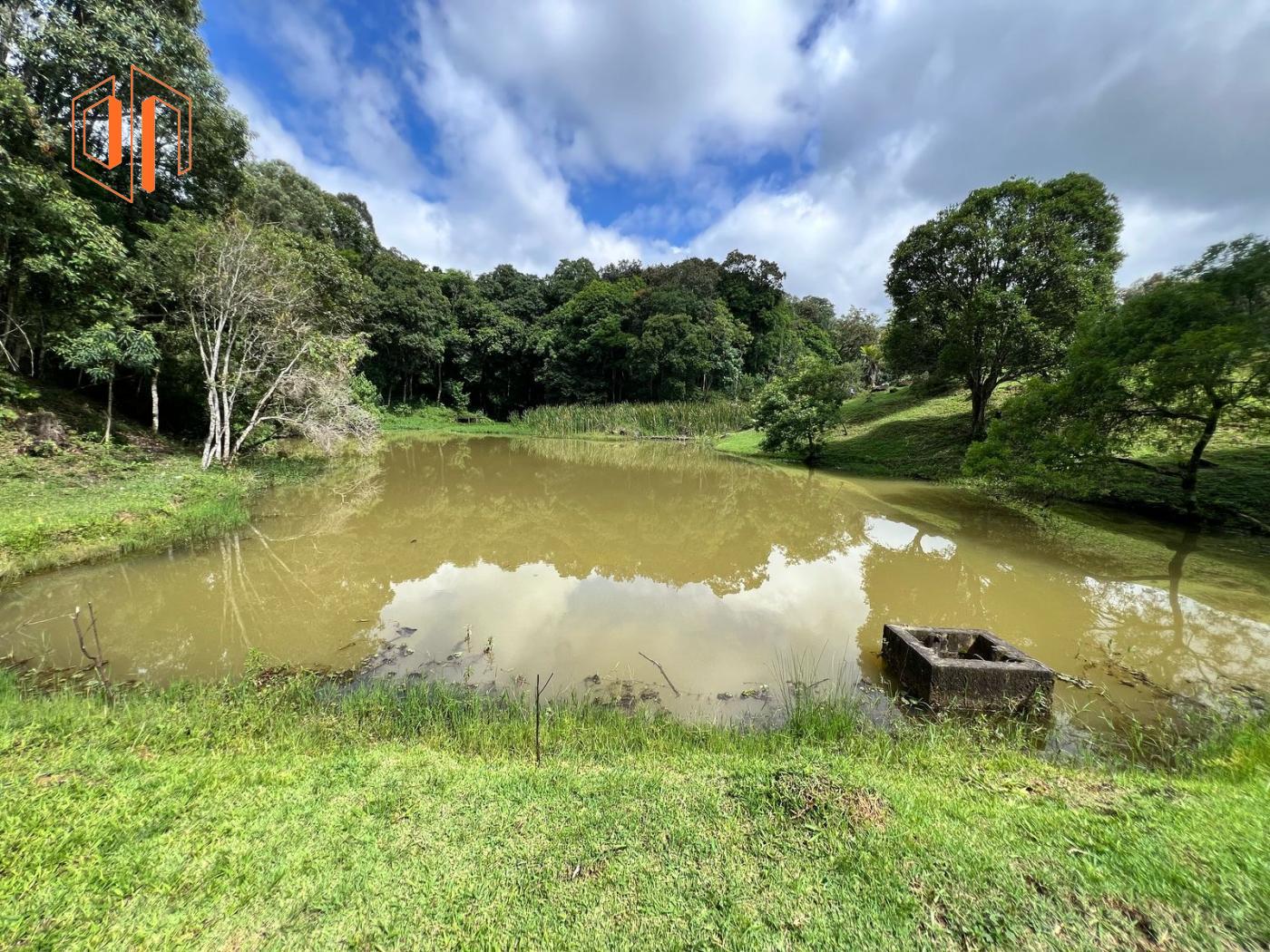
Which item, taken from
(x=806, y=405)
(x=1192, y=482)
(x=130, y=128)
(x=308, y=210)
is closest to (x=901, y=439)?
(x=806, y=405)

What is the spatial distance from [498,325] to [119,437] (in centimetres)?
2708

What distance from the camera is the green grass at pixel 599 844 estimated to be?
1.88m

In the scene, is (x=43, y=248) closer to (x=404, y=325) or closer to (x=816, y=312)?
(x=404, y=325)

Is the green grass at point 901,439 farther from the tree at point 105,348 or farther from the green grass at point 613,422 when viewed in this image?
the tree at point 105,348

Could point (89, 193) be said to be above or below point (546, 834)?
above

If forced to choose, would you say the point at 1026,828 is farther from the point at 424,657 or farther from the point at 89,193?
the point at 89,193

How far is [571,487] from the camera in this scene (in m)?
14.9

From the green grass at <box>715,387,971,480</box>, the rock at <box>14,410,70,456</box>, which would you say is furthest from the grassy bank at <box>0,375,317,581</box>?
the green grass at <box>715,387,971,480</box>

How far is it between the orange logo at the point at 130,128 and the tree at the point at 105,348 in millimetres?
3424

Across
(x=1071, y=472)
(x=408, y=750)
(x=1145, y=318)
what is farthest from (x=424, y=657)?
(x=1145, y=318)

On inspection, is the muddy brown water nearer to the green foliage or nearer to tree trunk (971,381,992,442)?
the green foliage

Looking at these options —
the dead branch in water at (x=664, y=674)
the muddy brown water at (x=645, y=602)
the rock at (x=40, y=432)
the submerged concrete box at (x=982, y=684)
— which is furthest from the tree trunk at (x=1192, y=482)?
the rock at (x=40, y=432)

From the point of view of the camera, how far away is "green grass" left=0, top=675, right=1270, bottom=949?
1875mm

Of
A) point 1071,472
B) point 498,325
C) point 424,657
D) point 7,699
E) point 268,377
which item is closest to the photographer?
point 7,699
